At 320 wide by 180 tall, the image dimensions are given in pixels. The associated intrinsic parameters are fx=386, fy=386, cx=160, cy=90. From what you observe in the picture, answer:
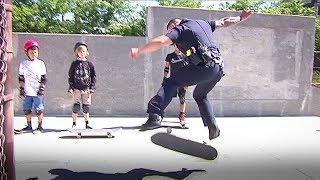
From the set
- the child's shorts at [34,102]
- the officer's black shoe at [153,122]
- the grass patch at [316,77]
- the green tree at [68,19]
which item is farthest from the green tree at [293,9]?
the officer's black shoe at [153,122]

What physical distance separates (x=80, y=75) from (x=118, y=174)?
294 cm

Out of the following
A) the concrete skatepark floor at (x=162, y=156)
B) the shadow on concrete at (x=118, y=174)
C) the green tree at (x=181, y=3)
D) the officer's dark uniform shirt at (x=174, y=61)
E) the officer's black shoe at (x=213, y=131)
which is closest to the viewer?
the shadow on concrete at (x=118, y=174)

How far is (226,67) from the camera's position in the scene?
9.00 metres

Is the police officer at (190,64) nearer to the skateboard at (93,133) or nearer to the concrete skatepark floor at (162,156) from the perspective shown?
the concrete skatepark floor at (162,156)

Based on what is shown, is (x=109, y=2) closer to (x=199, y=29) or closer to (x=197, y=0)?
(x=197, y=0)

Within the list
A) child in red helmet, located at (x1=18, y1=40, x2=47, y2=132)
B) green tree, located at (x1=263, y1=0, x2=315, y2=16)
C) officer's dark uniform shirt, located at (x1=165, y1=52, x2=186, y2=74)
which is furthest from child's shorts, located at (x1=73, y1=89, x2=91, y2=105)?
green tree, located at (x1=263, y1=0, x2=315, y2=16)

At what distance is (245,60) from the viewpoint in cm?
913

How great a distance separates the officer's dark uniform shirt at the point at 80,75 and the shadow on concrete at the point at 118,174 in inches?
105

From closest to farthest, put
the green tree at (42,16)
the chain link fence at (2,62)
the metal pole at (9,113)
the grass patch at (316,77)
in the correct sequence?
1. the chain link fence at (2,62)
2. the metal pole at (9,113)
3. the green tree at (42,16)
4. the grass patch at (316,77)

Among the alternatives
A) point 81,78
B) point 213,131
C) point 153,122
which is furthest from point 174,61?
point 153,122

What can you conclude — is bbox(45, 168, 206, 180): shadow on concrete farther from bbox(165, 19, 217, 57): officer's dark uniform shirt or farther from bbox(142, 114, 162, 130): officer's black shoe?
bbox(165, 19, 217, 57): officer's dark uniform shirt

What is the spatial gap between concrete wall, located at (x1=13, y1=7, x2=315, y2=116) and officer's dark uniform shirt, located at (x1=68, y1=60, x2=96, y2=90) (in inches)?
72.6

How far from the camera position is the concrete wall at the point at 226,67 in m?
8.34

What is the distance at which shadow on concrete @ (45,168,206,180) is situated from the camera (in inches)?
150
